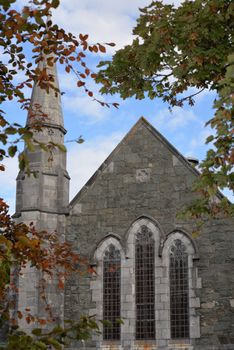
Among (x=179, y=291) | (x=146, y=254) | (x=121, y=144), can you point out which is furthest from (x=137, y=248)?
(x=121, y=144)

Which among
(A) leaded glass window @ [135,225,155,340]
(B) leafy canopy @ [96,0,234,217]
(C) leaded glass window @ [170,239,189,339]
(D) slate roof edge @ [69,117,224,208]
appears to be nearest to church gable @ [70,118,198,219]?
(D) slate roof edge @ [69,117,224,208]

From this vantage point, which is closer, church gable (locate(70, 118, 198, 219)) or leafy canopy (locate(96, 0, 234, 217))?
leafy canopy (locate(96, 0, 234, 217))

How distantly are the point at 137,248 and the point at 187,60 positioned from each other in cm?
786

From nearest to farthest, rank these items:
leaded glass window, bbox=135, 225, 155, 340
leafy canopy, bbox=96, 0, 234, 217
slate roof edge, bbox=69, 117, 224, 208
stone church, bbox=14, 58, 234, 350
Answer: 1. leafy canopy, bbox=96, 0, 234, 217
2. stone church, bbox=14, 58, 234, 350
3. leaded glass window, bbox=135, 225, 155, 340
4. slate roof edge, bbox=69, 117, 224, 208

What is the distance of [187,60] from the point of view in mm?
9578

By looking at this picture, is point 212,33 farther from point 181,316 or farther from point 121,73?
point 181,316

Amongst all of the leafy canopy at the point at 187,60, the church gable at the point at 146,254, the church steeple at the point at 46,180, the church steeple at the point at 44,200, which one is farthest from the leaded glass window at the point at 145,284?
the leafy canopy at the point at 187,60

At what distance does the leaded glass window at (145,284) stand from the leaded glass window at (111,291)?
539 mm

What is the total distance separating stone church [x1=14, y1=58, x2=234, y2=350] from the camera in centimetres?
1544

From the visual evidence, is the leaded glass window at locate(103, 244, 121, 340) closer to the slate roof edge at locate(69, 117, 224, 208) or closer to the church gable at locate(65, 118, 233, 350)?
the church gable at locate(65, 118, 233, 350)

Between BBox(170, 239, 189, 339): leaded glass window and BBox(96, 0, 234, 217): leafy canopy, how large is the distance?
19.4ft

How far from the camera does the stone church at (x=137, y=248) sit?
50.6ft

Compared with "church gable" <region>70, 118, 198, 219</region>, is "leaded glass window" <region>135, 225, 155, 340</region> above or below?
below

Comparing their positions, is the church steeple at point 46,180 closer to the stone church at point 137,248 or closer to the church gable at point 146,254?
the stone church at point 137,248
